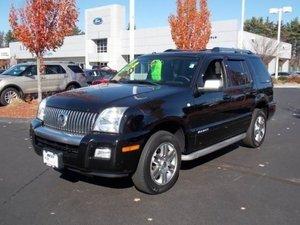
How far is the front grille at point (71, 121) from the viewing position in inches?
194

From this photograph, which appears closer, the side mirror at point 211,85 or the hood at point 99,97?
the hood at point 99,97

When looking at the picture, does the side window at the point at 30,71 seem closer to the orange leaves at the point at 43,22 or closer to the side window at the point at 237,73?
the orange leaves at the point at 43,22

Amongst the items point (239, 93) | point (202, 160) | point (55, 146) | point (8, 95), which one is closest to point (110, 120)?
point (55, 146)

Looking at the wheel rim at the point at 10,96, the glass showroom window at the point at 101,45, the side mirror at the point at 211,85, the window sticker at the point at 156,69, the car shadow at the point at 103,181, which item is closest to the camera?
the car shadow at the point at 103,181

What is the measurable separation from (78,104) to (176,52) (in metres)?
2.32

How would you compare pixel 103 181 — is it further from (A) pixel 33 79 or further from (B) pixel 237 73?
(A) pixel 33 79

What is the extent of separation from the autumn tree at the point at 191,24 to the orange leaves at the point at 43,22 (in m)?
9.99

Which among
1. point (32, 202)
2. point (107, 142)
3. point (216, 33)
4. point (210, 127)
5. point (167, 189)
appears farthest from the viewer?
point (216, 33)

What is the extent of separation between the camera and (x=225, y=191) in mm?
5480

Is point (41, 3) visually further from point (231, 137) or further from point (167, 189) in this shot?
point (167, 189)

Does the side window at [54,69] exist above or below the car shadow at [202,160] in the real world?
above

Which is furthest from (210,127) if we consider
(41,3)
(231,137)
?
(41,3)

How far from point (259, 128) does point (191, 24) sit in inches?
611

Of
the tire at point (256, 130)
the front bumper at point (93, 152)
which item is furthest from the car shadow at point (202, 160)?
the front bumper at point (93, 152)
